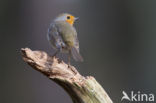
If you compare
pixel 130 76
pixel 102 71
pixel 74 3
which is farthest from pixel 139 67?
pixel 74 3

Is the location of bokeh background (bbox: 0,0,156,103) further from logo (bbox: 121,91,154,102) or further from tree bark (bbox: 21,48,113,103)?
tree bark (bbox: 21,48,113,103)

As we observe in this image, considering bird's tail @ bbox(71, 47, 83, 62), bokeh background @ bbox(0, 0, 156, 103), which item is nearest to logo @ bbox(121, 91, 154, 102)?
bokeh background @ bbox(0, 0, 156, 103)

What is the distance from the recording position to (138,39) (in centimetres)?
658

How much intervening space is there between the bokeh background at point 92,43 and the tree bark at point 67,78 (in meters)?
1.93

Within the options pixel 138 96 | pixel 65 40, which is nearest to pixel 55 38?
pixel 65 40

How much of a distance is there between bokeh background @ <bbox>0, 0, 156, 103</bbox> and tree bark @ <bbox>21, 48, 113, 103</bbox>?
1.93 meters

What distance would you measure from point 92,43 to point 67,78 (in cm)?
333

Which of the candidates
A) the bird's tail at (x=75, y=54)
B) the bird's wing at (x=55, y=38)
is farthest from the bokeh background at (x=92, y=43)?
the bird's tail at (x=75, y=54)

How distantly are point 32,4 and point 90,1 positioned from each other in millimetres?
1231

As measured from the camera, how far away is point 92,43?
21.0 ft

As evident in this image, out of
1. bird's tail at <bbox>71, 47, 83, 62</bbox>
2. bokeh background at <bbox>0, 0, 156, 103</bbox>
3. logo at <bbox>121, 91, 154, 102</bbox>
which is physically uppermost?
bokeh background at <bbox>0, 0, 156, 103</bbox>

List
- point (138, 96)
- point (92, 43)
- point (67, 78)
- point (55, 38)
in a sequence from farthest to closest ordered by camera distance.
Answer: point (92, 43)
point (138, 96)
point (55, 38)
point (67, 78)

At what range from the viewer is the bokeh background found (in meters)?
5.37

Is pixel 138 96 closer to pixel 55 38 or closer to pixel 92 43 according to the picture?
pixel 92 43
